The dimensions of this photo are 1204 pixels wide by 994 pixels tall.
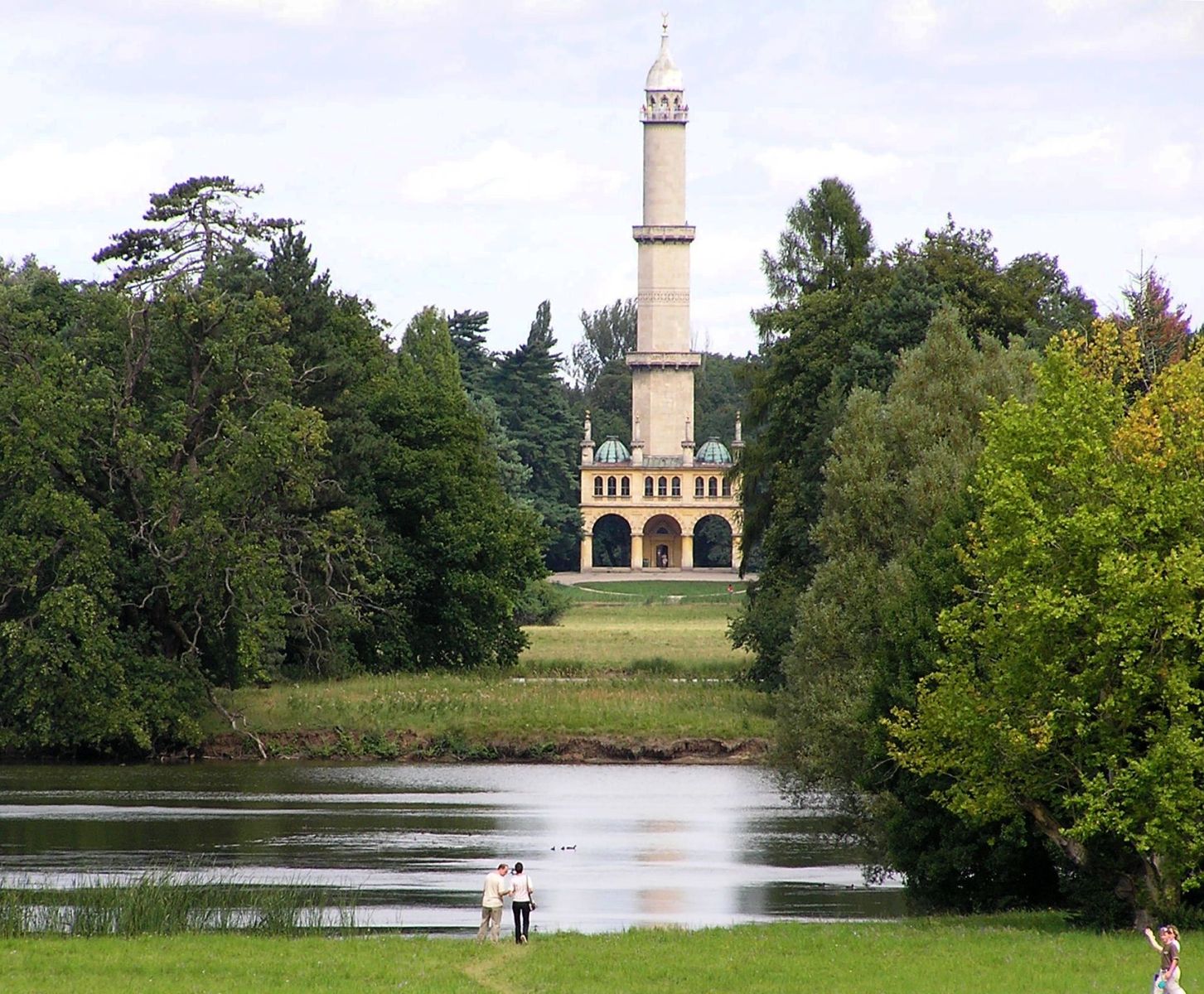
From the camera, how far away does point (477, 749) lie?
46.2 metres

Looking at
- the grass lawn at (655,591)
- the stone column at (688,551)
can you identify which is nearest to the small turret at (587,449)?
the stone column at (688,551)

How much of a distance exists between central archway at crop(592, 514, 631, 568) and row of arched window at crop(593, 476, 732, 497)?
13.8ft

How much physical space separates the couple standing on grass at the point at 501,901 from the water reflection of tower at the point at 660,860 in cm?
341

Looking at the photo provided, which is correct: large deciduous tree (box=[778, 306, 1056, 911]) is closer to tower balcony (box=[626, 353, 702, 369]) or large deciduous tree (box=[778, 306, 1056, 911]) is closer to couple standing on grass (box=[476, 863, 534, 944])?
couple standing on grass (box=[476, 863, 534, 944])

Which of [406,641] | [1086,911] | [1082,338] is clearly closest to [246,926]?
[1086,911]

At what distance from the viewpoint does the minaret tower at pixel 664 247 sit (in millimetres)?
123625

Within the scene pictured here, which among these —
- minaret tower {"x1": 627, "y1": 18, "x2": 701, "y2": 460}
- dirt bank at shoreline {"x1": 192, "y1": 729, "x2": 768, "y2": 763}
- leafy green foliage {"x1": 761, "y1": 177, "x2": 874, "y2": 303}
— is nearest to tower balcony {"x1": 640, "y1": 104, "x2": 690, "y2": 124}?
minaret tower {"x1": 627, "y1": 18, "x2": 701, "y2": 460}

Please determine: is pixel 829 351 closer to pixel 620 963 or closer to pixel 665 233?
pixel 620 963

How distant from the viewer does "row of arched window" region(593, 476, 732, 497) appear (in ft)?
441

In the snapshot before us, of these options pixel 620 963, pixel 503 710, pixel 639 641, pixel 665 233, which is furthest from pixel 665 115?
pixel 620 963

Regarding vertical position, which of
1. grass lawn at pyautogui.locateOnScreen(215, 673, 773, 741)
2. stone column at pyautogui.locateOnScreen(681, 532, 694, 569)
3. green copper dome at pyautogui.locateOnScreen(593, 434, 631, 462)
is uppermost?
green copper dome at pyautogui.locateOnScreen(593, 434, 631, 462)

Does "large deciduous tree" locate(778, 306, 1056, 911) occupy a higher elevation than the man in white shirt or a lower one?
higher

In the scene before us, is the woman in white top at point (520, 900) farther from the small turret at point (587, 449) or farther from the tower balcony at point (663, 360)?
the small turret at point (587, 449)

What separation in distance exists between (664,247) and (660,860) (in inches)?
3754
